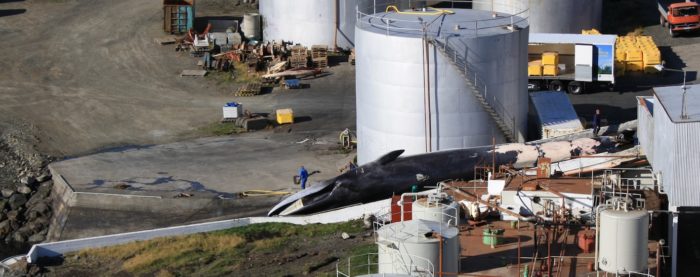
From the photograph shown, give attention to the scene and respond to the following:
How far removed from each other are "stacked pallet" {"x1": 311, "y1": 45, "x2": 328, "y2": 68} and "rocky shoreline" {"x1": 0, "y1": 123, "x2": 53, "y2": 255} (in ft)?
51.8

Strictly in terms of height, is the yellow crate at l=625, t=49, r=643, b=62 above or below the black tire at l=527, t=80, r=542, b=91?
above

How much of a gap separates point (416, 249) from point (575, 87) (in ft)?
99.7

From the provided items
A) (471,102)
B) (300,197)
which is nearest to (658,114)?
(471,102)

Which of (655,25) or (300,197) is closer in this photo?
(300,197)

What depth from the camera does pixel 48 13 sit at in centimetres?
8244

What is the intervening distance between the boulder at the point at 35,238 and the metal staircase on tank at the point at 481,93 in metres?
16.9

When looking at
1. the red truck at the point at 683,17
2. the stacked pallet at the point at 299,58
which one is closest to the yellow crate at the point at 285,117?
the stacked pallet at the point at 299,58

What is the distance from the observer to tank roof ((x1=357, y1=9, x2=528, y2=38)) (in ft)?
169

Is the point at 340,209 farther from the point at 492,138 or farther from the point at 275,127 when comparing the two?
the point at 275,127

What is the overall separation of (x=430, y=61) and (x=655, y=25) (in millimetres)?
29281

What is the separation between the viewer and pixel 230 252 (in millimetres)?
46281

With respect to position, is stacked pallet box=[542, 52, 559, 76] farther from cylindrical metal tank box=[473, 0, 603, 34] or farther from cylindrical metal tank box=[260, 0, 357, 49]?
cylindrical metal tank box=[260, 0, 357, 49]

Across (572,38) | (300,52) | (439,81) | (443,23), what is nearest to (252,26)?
(300,52)

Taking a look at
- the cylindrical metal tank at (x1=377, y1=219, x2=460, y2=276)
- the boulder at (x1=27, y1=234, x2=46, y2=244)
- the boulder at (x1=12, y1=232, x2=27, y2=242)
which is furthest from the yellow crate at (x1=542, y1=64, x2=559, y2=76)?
the cylindrical metal tank at (x1=377, y1=219, x2=460, y2=276)
